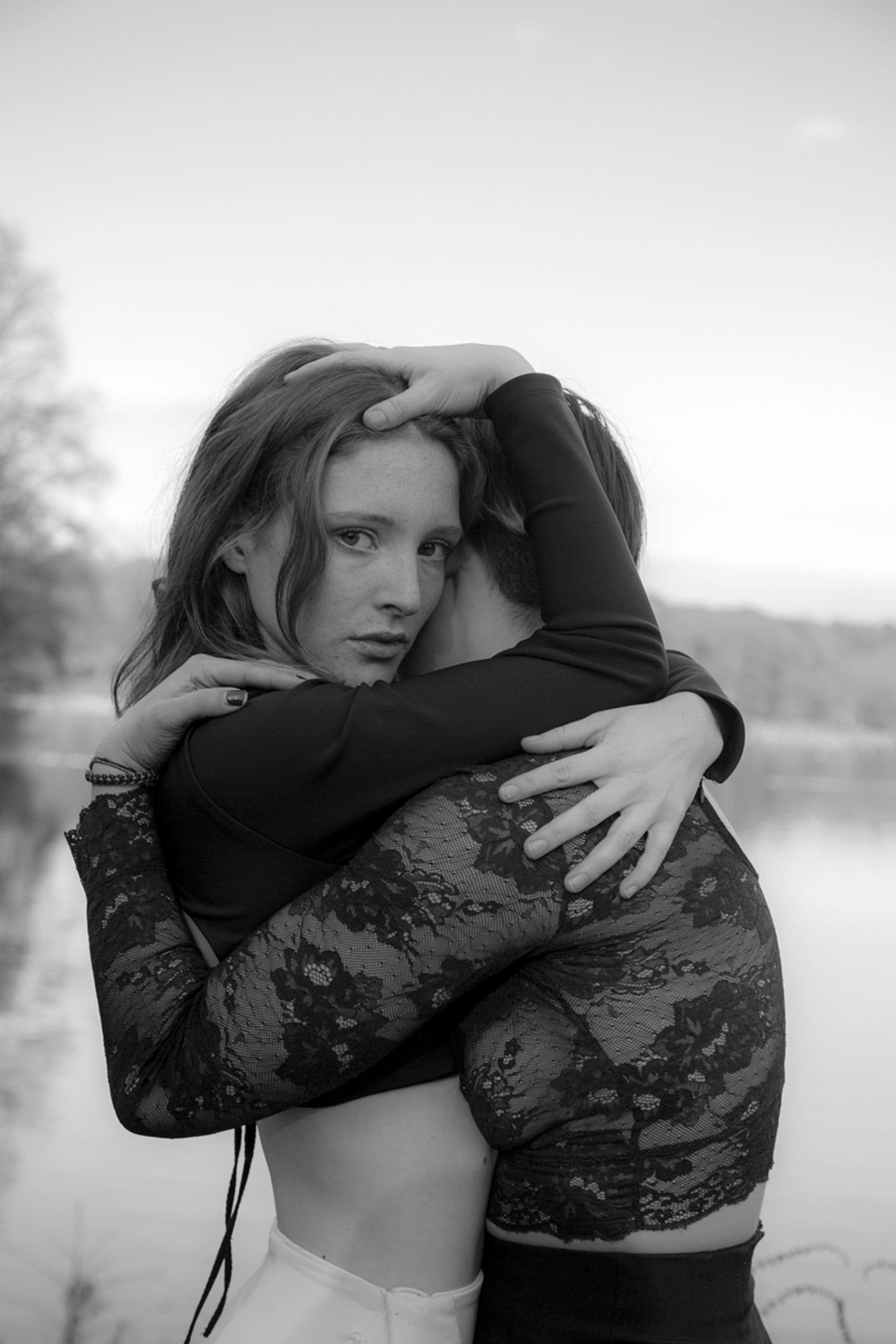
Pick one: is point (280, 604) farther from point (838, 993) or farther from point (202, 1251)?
point (838, 993)

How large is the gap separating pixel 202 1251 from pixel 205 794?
143 inches

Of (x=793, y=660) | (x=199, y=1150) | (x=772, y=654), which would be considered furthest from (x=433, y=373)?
(x=793, y=660)

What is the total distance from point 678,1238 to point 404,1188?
0.72 ft

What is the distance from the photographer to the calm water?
13.0ft

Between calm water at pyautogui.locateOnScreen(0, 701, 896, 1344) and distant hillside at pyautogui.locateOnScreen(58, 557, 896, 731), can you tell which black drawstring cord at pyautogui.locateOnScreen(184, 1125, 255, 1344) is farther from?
distant hillside at pyautogui.locateOnScreen(58, 557, 896, 731)

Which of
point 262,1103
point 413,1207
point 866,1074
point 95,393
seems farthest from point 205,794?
point 95,393

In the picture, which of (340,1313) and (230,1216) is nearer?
(340,1313)

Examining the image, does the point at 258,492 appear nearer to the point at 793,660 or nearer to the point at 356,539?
the point at 356,539

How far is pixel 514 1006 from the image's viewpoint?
988 mm

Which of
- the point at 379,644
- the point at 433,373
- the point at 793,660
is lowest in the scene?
the point at 793,660

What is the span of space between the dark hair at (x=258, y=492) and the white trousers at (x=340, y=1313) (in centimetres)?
56

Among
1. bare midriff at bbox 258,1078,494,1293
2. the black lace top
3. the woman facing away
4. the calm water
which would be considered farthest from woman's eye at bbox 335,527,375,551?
the calm water

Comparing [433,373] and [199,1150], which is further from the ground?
[433,373]

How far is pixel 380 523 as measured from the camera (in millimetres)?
1206
